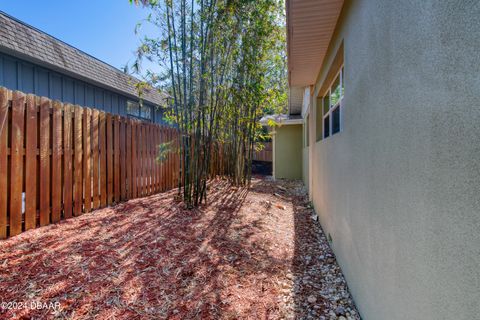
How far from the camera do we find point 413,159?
1.21 m

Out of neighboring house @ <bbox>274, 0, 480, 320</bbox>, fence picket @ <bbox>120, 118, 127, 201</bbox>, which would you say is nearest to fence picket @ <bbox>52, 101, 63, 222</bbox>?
fence picket @ <bbox>120, 118, 127, 201</bbox>

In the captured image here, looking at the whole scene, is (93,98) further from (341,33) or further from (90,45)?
(341,33)

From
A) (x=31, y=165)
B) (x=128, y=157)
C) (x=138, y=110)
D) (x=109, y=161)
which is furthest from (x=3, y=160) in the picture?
(x=138, y=110)

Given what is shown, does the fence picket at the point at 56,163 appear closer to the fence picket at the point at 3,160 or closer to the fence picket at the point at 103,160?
the fence picket at the point at 3,160

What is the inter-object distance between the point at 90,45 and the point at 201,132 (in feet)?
21.9

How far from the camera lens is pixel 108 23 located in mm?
7051

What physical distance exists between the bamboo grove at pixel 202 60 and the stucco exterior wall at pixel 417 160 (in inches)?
111

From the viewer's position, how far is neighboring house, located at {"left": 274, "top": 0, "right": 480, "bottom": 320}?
0.85 metres

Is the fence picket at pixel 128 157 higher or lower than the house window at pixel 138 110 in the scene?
lower

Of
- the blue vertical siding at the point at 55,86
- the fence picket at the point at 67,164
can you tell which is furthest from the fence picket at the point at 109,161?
the blue vertical siding at the point at 55,86

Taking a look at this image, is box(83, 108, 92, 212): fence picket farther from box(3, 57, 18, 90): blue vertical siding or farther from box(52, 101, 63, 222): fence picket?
box(3, 57, 18, 90): blue vertical siding

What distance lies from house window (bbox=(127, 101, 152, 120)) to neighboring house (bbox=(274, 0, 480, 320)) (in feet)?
28.5

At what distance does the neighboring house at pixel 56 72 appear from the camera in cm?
555

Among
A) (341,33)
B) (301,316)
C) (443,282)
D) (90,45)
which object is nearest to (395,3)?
(443,282)
